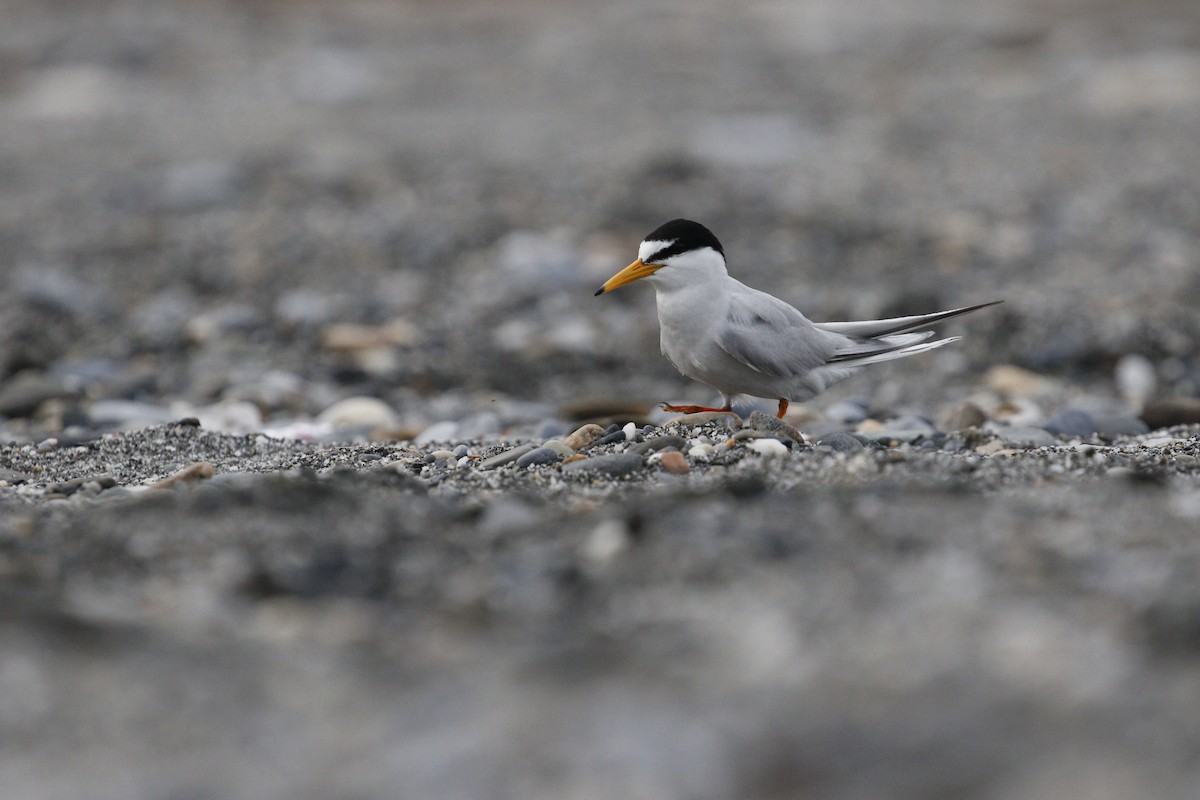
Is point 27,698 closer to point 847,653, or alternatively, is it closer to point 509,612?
point 509,612

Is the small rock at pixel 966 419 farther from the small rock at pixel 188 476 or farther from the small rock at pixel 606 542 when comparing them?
the small rock at pixel 188 476

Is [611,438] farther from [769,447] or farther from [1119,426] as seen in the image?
[1119,426]

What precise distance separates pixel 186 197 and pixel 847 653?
869cm

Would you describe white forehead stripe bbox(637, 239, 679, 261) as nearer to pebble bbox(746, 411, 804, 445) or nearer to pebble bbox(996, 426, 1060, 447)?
pebble bbox(746, 411, 804, 445)

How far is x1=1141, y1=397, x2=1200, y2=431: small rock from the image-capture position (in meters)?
5.75

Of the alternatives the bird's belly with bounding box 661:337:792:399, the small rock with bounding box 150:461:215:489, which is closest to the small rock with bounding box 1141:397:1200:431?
the bird's belly with bounding box 661:337:792:399

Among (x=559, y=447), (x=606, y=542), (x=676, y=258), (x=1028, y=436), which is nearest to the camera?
(x=606, y=542)

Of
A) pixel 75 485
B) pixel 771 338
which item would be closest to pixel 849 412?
pixel 771 338

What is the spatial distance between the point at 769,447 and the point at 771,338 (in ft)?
2.53

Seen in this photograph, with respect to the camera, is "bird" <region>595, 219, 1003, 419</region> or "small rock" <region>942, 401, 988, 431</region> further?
"small rock" <region>942, 401, 988, 431</region>

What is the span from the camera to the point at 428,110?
1372 centimetres

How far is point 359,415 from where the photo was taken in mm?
6395

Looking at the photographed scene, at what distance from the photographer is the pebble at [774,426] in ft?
14.2

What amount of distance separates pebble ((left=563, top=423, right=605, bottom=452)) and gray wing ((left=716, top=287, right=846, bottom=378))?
582 mm
